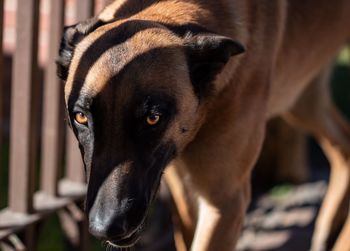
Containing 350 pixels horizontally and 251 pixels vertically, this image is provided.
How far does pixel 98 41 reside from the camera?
289cm

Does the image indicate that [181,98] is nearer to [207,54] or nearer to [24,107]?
[207,54]

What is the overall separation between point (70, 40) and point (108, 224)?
0.74 m

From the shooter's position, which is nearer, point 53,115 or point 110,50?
point 110,50

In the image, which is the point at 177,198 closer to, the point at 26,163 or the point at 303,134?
the point at 26,163

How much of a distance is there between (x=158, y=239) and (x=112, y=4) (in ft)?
6.11

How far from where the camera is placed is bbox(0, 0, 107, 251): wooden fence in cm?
361

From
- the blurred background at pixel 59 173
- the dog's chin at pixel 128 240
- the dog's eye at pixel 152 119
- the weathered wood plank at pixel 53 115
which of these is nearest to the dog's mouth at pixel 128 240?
the dog's chin at pixel 128 240

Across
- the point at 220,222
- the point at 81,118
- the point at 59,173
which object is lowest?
the point at 59,173

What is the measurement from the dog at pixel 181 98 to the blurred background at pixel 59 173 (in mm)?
558

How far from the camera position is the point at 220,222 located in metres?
3.35

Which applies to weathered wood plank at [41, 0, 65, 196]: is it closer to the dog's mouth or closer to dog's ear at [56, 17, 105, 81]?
dog's ear at [56, 17, 105, 81]

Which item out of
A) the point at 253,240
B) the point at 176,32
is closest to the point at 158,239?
the point at 253,240

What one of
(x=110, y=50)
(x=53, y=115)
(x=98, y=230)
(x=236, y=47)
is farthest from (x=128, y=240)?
(x=53, y=115)

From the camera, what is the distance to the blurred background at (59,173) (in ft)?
12.0
